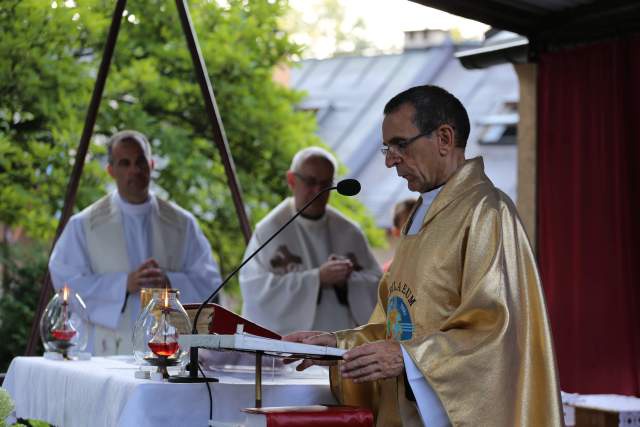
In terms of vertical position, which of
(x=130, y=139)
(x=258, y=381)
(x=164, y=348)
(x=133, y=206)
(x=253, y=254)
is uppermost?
(x=130, y=139)

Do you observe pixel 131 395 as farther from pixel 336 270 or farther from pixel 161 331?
pixel 336 270

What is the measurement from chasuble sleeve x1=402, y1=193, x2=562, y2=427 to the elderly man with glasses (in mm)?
2364

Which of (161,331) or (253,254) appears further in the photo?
(161,331)

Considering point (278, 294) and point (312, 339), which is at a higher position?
point (278, 294)

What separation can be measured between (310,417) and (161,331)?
75 cm

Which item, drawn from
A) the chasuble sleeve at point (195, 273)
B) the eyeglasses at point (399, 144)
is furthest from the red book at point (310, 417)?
the chasuble sleeve at point (195, 273)

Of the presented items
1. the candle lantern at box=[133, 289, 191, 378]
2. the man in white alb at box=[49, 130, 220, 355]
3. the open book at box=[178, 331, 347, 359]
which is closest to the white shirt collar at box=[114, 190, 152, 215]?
the man in white alb at box=[49, 130, 220, 355]

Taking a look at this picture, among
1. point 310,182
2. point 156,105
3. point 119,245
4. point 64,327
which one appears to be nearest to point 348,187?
point 64,327

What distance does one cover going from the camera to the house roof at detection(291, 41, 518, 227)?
1908 cm

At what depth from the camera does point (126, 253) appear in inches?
238

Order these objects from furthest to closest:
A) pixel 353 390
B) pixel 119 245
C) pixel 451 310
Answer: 1. pixel 119 245
2. pixel 353 390
3. pixel 451 310

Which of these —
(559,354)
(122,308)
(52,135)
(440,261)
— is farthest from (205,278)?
(52,135)

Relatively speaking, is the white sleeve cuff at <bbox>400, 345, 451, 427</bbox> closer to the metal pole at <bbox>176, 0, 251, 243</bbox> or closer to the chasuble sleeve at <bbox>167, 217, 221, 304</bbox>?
the chasuble sleeve at <bbox>167, 217, 221, 304</bbox>

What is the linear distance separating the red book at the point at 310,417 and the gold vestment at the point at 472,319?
0.61 feet
